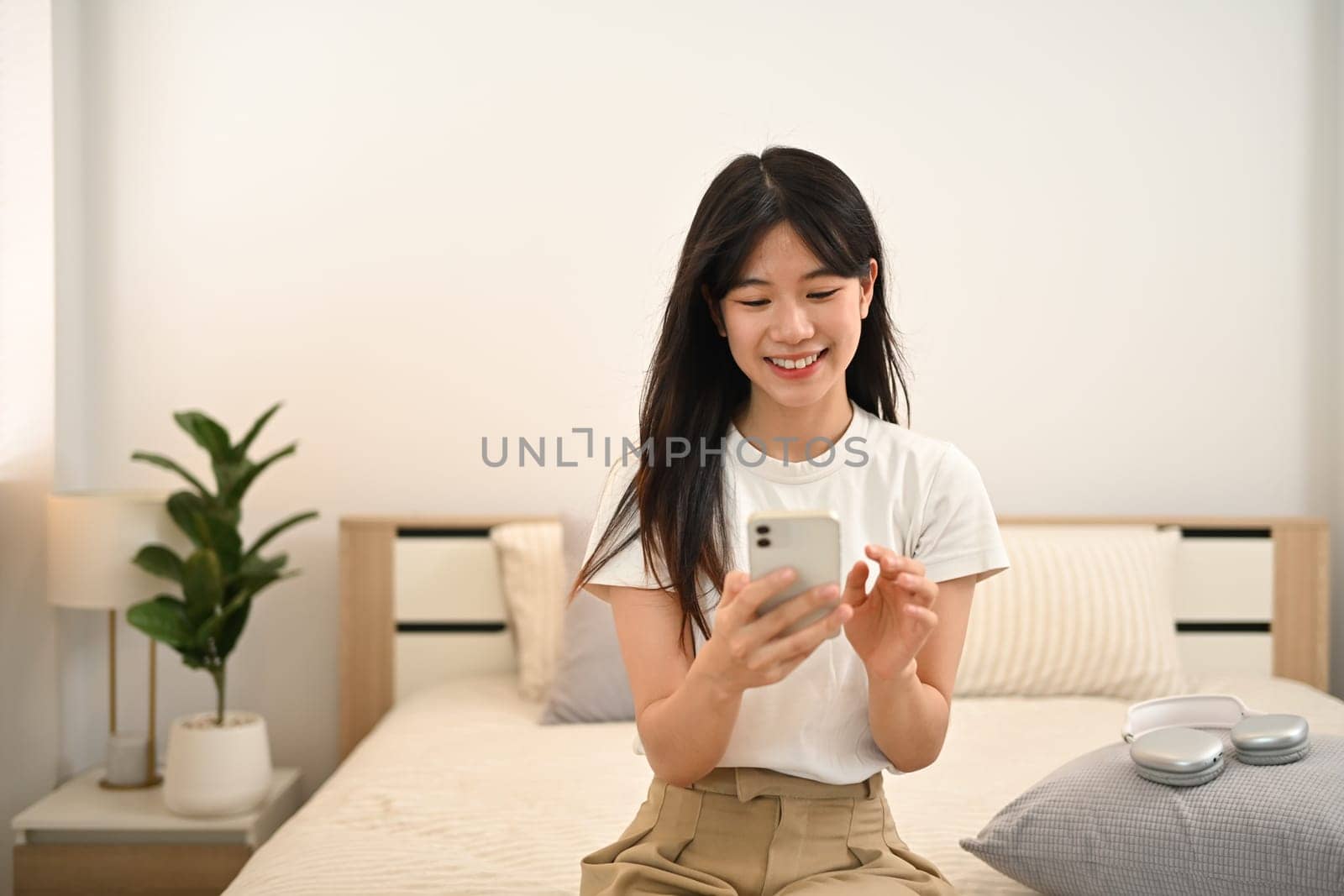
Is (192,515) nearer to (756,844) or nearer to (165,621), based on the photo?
(165,621)

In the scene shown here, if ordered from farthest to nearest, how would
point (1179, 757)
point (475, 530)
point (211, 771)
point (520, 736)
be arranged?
1. point (475, 530)
2. point (211, 771)
3. point (520, 736)
4. point (1179, 757)

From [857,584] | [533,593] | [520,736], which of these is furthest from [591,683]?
[857,584]

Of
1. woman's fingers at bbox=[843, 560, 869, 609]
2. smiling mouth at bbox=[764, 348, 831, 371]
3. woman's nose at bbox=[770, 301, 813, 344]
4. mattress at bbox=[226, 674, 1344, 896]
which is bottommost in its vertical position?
mattress at bbox=[226, 674, 1344, 896]

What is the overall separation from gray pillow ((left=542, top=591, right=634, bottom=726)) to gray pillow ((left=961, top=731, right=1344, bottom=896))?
103 centimetres

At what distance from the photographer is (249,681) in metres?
2.83

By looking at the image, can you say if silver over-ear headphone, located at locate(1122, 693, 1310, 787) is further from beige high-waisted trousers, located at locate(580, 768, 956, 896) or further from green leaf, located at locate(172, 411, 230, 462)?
green leaf, located at locate(172, 411, 230, 462)

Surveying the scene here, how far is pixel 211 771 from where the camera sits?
7.67ft

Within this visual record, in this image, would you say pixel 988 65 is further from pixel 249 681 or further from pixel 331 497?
pixel 249 681

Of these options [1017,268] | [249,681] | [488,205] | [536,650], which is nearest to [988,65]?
[1017,268]

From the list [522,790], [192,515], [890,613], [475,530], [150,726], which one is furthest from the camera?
[475,530]

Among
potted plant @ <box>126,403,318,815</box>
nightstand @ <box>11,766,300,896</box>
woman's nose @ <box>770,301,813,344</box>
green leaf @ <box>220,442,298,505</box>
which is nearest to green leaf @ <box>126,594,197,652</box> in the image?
potted plant @ <box>126,403,318,815</box>

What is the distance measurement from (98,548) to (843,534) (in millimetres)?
1778

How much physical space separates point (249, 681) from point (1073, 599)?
1891 millimetres

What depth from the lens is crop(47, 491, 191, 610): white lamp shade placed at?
2404 mm
